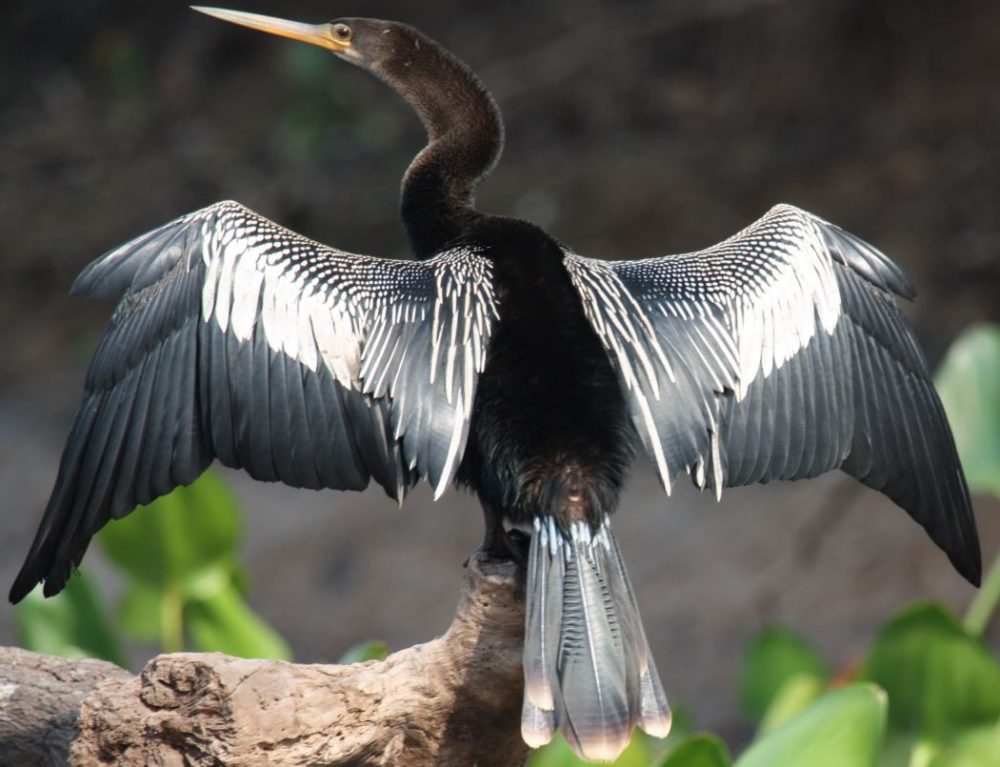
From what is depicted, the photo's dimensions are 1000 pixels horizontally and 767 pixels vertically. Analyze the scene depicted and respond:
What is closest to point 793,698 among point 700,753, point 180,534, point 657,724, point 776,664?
point 776,664

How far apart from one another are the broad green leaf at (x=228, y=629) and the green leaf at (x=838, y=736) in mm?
1511

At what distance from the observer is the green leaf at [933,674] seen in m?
3.77

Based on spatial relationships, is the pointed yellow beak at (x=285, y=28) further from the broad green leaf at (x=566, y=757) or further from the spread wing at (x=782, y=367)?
the broad green leaf at (x=566, y=757)

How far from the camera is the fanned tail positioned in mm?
2477

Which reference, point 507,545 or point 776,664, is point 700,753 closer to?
point 507,545

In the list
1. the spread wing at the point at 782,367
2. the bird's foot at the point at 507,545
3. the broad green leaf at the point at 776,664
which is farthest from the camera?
the broad green leaf at the point at 776,664

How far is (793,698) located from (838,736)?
1.64 meters

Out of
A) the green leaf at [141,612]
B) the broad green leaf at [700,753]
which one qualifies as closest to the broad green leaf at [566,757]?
the broad green leaf at [700,753]

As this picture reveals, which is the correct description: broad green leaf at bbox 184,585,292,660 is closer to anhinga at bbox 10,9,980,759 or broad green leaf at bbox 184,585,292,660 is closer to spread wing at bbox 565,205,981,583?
anhinga at bbox 10,9,980,759

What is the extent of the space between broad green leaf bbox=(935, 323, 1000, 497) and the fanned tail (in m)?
2.00

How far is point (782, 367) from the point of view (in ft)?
10.4

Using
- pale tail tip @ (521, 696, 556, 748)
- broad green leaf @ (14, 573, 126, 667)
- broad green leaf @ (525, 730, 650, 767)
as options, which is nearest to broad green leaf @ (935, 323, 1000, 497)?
broad green leaf @ (525, 730, 650, 767)

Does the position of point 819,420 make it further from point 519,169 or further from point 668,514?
point 519,169

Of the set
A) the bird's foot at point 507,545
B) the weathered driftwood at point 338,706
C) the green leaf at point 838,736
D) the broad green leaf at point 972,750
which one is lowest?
the broad green leaf at point 972,750
